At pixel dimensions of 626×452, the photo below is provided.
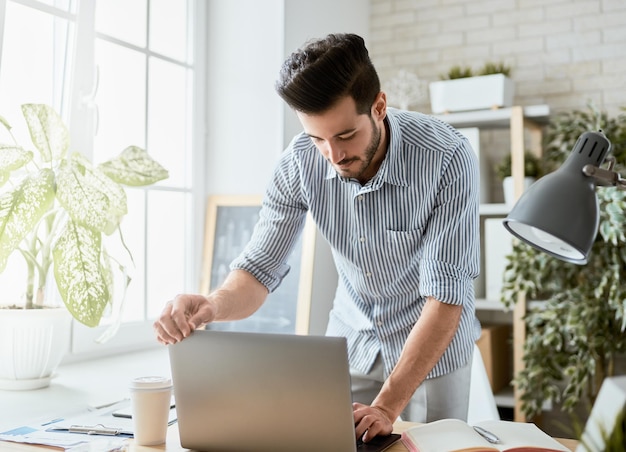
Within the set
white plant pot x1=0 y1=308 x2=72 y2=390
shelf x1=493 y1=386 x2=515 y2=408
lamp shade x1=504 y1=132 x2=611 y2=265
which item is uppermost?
lamp shade x1=504 y1=132 x2=611 y2=265

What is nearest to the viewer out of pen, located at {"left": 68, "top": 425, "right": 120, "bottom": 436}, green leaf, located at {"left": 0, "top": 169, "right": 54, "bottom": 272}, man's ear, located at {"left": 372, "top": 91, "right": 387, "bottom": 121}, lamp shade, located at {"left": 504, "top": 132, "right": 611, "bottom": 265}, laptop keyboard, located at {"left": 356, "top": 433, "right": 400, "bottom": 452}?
lamp shade, located at {"left": 504, "top": 132, "right": 611, "bottom": 265}

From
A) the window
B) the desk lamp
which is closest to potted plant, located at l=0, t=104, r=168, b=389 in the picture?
the window

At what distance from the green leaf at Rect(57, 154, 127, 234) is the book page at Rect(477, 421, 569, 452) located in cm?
117

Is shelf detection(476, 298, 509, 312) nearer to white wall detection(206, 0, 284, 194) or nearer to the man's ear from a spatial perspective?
white wall detection(206, 0, 284, 194)

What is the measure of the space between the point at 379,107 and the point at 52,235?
3.41 feet

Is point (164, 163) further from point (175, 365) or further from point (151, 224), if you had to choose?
point (175, 365)

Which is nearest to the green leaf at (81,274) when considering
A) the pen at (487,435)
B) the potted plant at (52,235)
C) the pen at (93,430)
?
the potted plant at (52,235)

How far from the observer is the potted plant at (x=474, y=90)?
3104 millimetres

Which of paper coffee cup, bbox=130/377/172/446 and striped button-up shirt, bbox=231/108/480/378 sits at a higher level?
striped button-up shirt, bbox=231/108/480/378

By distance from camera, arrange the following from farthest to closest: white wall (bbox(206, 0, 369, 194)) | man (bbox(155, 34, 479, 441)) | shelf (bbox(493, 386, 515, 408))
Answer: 1. shelf (bbox(493, 386, 515, 408))
2. white wall (bbox(206, 0, 369, 194))
3. man (bbox(155, 34, 479, 441))

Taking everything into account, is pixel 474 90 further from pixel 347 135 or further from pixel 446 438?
pixel 446 438

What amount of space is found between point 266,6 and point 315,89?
1.55 metres

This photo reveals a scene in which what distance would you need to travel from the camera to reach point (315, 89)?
1580 millimetres

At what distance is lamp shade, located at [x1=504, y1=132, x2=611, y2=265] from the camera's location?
1009 millimetres
